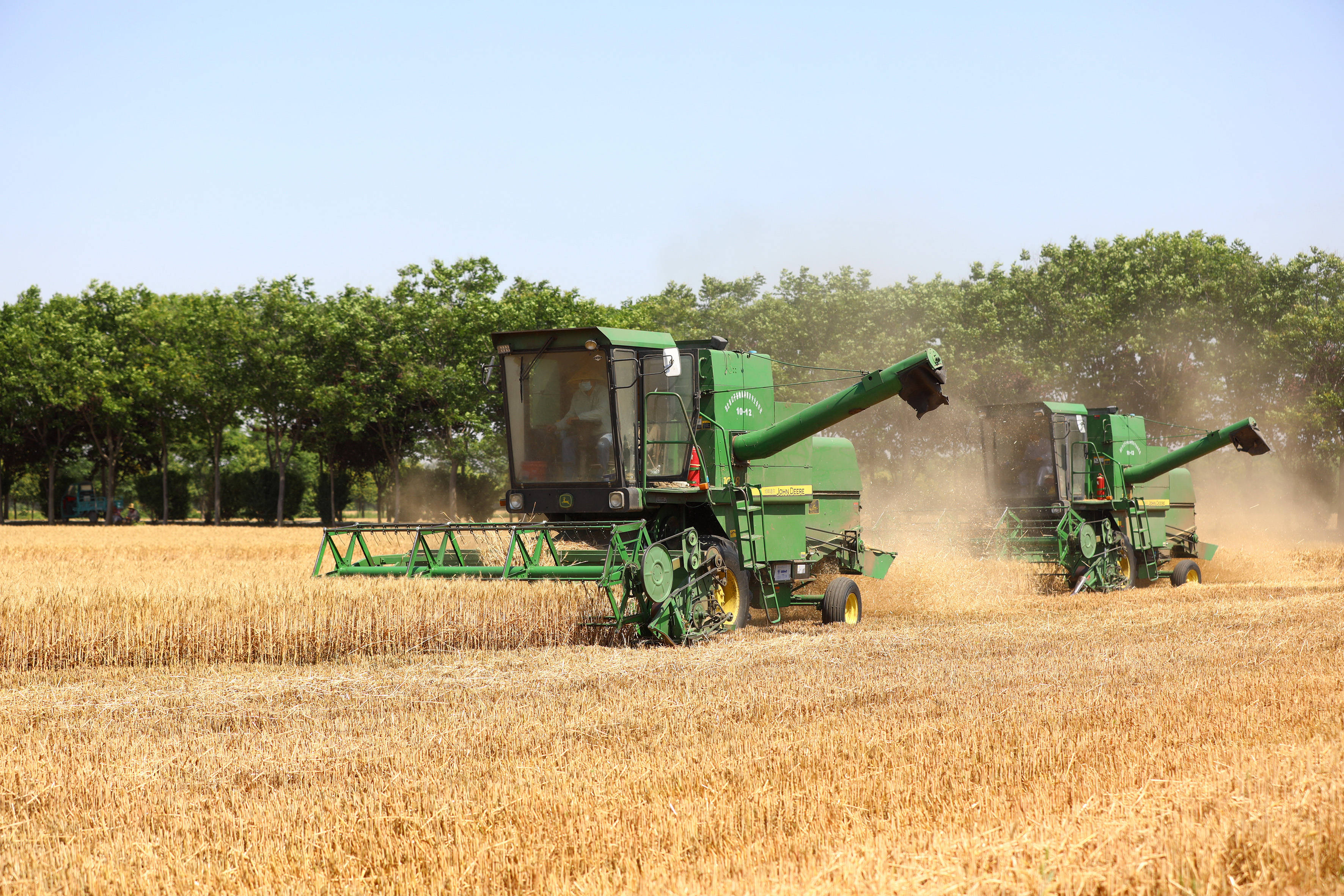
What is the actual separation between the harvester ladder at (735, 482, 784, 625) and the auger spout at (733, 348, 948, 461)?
0.38m

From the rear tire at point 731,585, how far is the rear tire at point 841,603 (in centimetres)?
110

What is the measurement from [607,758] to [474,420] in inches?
1108

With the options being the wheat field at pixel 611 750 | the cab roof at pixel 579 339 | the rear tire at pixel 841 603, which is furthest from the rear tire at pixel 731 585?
the cab roof at pixel 579 339

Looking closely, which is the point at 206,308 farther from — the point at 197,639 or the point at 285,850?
the point at 285,850

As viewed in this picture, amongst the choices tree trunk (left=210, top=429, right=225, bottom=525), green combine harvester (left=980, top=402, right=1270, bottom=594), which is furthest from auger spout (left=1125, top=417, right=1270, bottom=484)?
tree trunk (left=210, top=429, right=225, bottom=525)

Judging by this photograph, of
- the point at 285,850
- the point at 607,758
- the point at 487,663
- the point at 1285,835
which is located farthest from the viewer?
the point at 487,663

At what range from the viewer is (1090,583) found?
1590cm

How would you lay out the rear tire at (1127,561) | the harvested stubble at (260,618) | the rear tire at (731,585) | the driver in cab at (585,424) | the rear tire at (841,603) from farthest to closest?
the rear tire at (1127,561)
the rear tire at (841,603)
the rear tire at (731,585)
the driver in cab at (585,424)
the harvested stubble at (260,618)

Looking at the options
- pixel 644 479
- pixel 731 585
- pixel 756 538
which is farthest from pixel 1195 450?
pixel 644 479

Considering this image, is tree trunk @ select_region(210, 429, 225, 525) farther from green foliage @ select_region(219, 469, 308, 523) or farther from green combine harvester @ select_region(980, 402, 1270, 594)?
green combine harvester @ select_region(980, 402, 1270, 594)

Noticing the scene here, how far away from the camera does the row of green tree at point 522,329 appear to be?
1324 inches

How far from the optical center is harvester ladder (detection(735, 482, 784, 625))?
35.3ft

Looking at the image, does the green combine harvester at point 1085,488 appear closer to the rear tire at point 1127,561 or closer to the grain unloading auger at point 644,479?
the rear tire at point 1127,561

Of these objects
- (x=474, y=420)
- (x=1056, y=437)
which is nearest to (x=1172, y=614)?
(x=1056, y=437)
